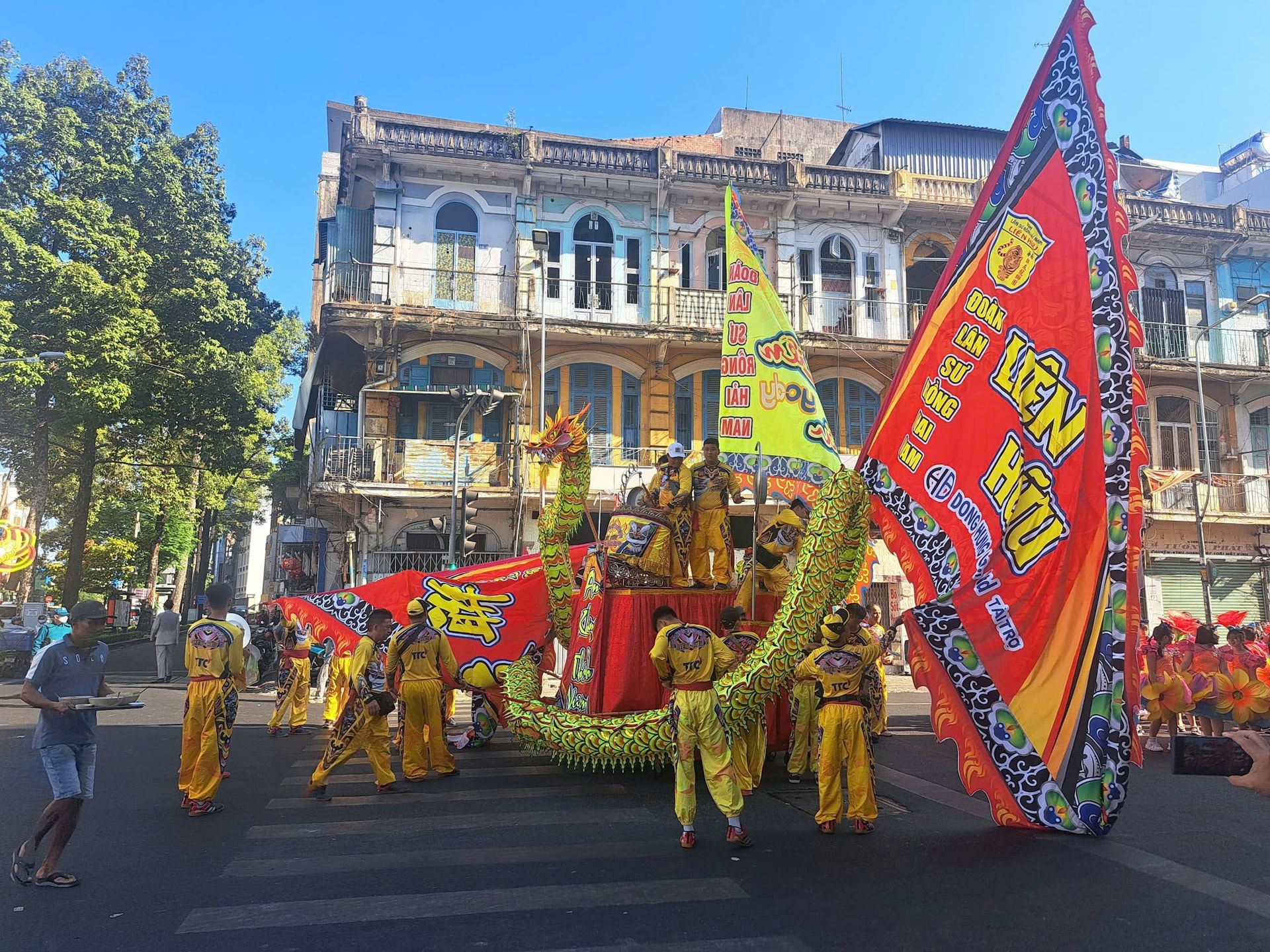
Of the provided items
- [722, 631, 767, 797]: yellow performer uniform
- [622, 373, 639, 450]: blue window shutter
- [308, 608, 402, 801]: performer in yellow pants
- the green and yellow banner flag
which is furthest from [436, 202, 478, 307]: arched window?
[722, 631, 767, 797]: yellow performer uniform

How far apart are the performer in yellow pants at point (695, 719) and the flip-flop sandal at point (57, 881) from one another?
149 inches

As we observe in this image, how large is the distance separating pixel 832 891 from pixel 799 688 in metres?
3.72

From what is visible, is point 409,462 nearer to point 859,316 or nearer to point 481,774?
point 859,316

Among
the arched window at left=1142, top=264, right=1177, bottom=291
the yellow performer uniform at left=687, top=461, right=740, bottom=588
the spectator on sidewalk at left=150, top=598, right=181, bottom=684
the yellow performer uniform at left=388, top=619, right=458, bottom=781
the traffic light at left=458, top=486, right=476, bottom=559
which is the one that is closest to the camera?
the yellow performer uniform at left=388, top=619, right=458, bottom=781

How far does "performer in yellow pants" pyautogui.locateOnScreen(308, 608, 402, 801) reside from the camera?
7.66 meters

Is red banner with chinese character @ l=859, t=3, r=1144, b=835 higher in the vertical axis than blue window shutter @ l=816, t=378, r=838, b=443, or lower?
lower

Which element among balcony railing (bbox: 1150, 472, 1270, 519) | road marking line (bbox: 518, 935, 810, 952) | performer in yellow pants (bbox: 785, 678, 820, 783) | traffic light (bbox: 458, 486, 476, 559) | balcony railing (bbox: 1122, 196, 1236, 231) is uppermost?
balcony railing (bbox: 1122, 196, 1236, 231)

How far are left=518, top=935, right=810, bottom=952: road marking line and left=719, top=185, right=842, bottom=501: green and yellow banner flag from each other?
5201 mm

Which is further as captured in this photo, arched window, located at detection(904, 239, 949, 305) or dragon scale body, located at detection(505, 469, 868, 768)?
arched window, located at detection(904, 239, 949, 305)

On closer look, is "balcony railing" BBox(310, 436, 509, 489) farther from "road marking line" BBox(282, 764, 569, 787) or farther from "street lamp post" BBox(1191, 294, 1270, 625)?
"street lamp post" BBox(1191, 294, 1270, 625)

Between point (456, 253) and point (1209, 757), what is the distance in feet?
63.4

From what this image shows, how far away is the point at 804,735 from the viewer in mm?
8758

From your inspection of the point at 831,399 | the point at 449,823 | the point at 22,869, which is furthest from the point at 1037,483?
the point at 831,399

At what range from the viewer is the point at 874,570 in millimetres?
21297
